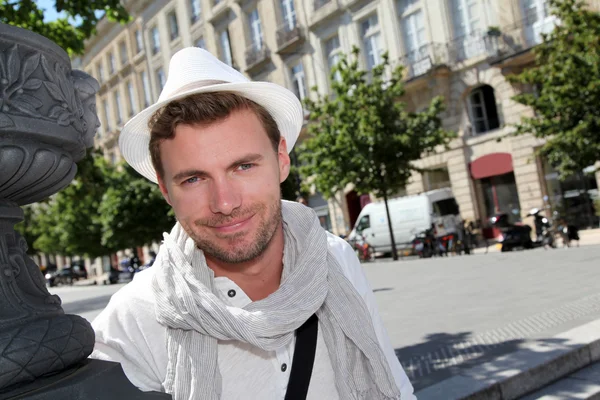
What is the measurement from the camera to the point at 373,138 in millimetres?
19328

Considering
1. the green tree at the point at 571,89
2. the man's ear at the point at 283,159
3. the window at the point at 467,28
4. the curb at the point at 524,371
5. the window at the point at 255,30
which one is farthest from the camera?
the window at the point at 255,30

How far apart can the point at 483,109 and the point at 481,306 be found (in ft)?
49.4

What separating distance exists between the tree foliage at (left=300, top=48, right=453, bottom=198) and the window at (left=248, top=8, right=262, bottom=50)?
10345 mm

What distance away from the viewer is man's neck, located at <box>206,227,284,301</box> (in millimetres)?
2053

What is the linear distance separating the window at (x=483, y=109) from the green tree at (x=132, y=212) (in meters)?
16.6

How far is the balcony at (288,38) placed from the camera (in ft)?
88.4

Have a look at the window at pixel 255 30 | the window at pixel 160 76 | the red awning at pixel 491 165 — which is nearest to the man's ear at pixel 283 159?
the red awning at pixel 491 165

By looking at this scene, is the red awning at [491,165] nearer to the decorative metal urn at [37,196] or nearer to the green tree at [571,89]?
the green tree at [571,89]

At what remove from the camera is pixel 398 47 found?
23.0 meters

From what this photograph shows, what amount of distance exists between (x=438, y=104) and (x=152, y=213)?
58.4 feet

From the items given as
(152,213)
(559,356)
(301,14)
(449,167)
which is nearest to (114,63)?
(152,213)

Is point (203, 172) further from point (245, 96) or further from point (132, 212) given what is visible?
point (132, 212)

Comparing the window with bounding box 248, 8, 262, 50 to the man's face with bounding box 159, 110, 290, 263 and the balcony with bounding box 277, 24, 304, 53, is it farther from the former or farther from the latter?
the man's face with bounding box 159, 110, 290, 263

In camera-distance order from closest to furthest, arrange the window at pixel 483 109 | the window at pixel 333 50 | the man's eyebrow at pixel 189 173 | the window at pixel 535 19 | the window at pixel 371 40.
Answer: the man's eyebrow at pixel 189 173
the window at pixel 535 19
the window at pixel 483 109
the window at pixel 371 40
the window at pixel 333 50
